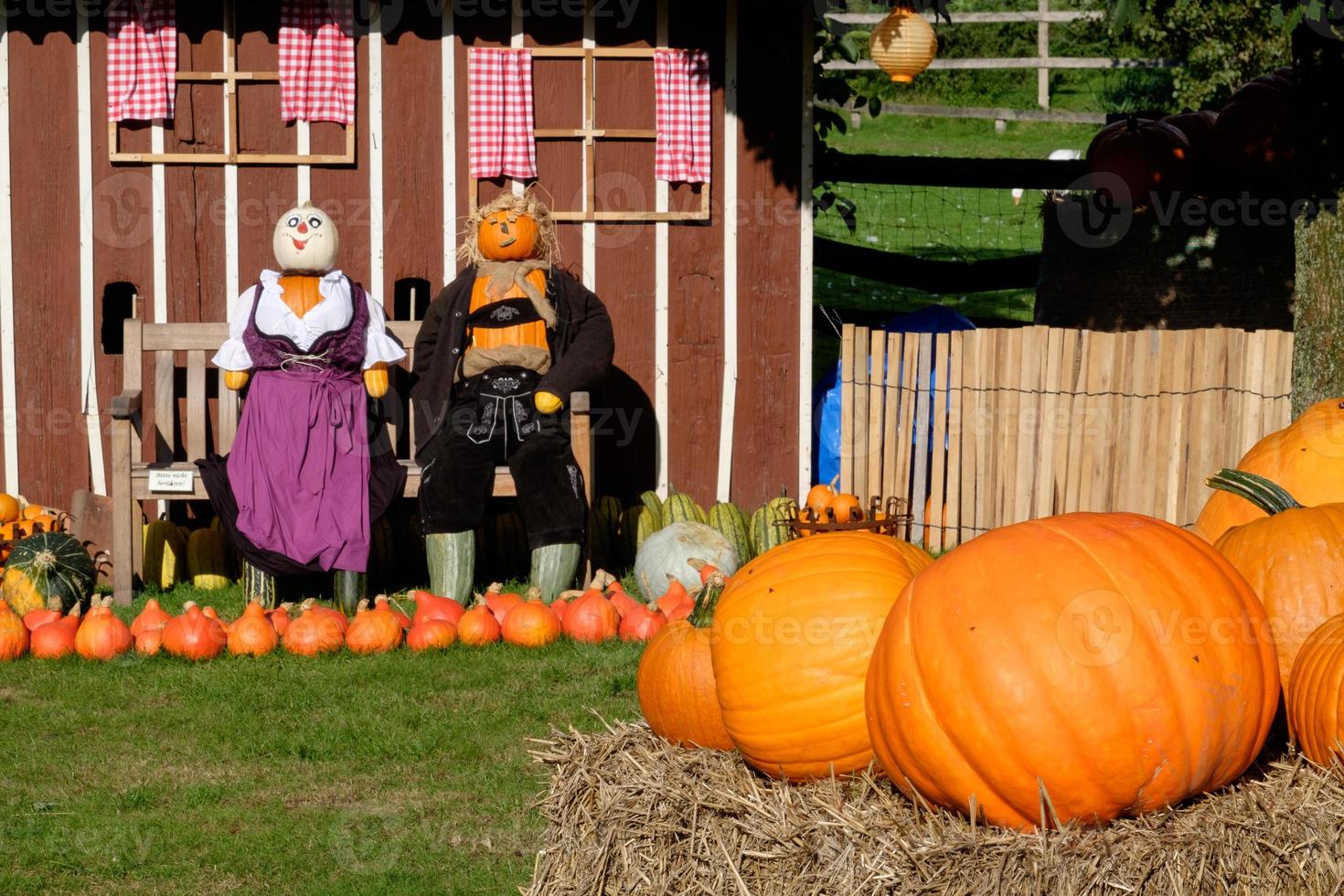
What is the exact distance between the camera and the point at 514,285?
8.52 meters

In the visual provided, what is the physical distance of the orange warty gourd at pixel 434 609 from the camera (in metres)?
7.62

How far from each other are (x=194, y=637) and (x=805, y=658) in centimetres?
413

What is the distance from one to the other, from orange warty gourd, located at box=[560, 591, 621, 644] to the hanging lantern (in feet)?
10.3

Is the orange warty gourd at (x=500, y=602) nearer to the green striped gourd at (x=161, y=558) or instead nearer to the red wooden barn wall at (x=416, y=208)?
the red wooden barn wall at (x=416, y=208)

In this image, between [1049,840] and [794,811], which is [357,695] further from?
[1049,840]

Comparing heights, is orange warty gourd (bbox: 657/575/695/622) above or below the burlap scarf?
below

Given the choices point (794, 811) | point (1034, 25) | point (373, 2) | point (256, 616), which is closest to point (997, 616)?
point (794, 811)

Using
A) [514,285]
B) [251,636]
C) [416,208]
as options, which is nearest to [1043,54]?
[416,208]

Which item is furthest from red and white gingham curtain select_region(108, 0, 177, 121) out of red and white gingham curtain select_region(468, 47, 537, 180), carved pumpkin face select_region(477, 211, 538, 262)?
carved pumpkin face select_region(477, 211, 538, 262)

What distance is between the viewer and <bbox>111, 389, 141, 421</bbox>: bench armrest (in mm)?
8125

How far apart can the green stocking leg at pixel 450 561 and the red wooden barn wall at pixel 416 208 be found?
162cm

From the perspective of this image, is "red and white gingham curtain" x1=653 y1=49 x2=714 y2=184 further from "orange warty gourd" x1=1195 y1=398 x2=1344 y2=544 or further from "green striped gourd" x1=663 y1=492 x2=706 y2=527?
"orange warty gourd" x1=1195 y1=398 x2=1344 y2=544

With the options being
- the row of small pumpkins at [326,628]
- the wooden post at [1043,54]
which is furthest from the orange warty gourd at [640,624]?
the wooden post at [1043,54]

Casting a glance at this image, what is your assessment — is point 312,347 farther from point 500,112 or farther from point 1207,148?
point 1207,148
